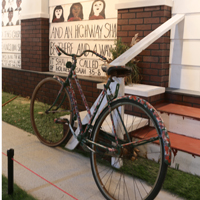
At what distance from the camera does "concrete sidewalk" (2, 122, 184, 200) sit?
98.6 inches

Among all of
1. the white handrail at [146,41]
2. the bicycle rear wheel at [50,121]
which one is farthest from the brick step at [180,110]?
the bicycle rear wheel at [50,121]

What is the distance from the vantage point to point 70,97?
3092mm

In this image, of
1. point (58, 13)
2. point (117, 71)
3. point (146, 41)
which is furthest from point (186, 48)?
point (58, 13)

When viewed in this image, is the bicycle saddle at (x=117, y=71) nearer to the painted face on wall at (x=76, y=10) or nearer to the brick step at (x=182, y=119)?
the brick step at (x=182, y=119)

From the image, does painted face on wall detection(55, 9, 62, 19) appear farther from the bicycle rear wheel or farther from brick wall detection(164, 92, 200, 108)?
brick wall detection(164, 92, 200, 108)

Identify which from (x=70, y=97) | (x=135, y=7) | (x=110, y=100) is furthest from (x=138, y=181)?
(x=135, y=7)

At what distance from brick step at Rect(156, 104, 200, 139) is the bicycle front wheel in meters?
0.24

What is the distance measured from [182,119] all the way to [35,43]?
3994 millimetres

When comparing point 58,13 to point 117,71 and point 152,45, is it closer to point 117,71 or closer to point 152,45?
point 152,45

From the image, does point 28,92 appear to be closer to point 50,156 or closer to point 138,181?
point 50,156

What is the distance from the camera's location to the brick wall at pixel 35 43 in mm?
5934

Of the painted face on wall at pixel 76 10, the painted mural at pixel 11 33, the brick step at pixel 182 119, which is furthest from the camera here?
the painted mural at pixel 11 33

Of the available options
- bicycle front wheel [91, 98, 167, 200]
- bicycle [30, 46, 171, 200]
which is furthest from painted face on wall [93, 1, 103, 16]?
bicycle front wheel [91, 98, 167, 200]

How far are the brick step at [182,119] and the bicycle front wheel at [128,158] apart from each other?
24cm
